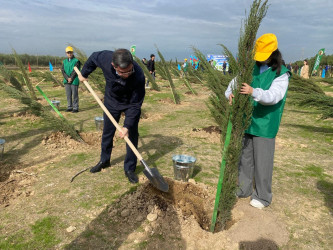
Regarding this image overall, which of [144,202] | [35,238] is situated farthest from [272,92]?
[35,238]

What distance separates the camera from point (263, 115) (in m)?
2.54

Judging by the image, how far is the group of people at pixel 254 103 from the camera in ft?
7.54

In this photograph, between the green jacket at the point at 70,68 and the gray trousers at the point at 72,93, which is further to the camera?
the gray trousers at the point at 72,93

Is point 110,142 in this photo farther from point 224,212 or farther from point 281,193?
point 281,193

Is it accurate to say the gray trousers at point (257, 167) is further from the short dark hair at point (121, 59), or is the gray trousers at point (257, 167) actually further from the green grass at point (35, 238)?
the green grass at point (35, 238)

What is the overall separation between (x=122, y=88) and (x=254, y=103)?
5.22 ft

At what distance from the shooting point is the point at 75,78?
7.49 meters

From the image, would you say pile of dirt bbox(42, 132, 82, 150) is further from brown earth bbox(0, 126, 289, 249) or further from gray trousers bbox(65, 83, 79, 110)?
gray trousers bbox(65, 83, 79, 110)

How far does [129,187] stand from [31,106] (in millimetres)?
2693

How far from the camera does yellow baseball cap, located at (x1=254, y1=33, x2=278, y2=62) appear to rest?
7.42 feet

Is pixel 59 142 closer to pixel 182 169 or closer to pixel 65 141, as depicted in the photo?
pixel 65 141

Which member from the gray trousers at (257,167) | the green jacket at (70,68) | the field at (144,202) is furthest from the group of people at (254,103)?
the green jacket at (70,68)

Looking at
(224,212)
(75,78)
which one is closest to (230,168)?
(224,212)

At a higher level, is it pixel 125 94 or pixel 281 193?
pixel 125 94
